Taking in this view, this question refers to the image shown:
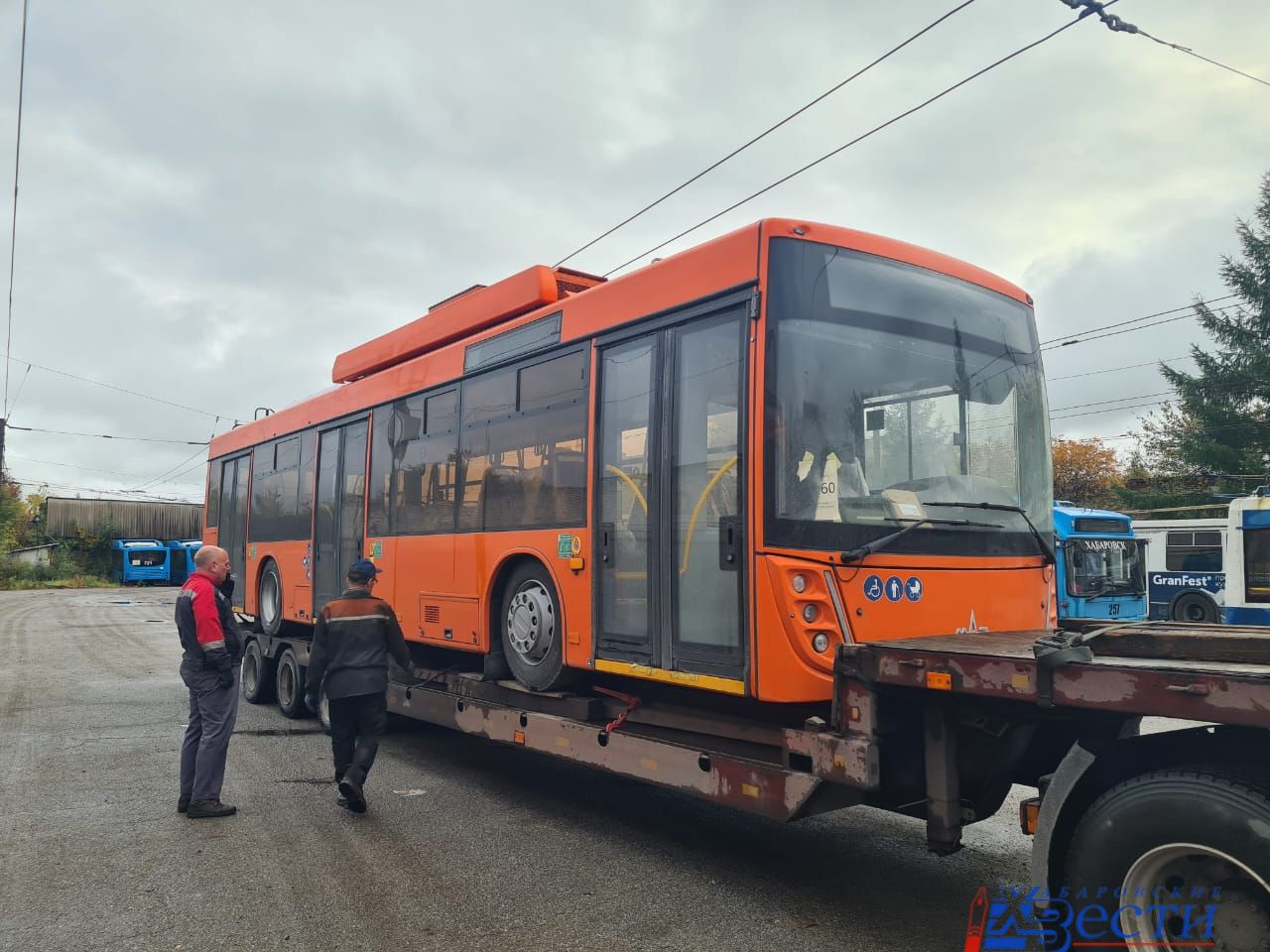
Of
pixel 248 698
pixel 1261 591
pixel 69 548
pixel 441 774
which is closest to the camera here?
pixel 441 774

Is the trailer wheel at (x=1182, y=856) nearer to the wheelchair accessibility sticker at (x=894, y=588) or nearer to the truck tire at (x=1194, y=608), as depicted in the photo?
the wheelchair accessibility sticker at (x=894, y=588)

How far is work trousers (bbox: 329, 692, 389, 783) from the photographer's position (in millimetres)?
7102

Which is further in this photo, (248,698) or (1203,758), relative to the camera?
(248,698)

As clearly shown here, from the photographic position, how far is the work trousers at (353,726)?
7.10 metres

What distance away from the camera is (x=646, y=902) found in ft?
16.6

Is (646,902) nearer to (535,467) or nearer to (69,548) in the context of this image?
(535,467)

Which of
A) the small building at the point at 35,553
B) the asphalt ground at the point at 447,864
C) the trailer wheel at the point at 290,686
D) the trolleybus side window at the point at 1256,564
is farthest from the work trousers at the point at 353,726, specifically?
the small building at the point at 35,553

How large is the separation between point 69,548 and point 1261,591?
62910 mm

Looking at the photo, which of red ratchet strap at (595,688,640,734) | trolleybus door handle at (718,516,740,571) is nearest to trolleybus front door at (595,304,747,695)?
trolleybus door handle at (718,516,740,571)

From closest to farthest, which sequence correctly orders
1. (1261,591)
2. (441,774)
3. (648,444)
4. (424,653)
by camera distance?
(648,444) → (441,774) → (424,653) → (1261,591)

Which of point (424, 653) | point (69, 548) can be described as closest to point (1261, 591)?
point (424, 653)

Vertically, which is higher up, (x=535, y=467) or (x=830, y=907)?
(x=535, y=467)

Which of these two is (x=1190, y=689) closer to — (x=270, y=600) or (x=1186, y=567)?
(x=270, y=600)

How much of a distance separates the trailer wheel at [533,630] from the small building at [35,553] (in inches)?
2361
